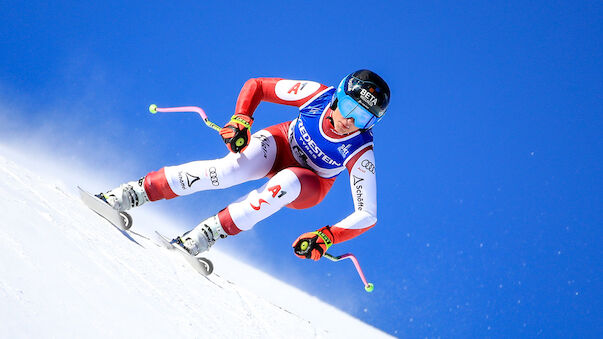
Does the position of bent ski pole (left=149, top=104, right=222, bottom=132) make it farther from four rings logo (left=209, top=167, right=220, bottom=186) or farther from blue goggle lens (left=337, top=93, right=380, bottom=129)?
blue goggle lens (left=337, top=93, right=380, bottom=129)

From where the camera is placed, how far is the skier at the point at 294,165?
3572mm

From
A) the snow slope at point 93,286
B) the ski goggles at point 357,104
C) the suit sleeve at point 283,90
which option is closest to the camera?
the snow slope at point 93,286

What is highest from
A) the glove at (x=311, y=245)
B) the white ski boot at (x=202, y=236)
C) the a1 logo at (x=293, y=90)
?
the a1 logo at (x=293, y=90)

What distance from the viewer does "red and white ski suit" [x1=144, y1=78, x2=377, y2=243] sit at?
3574 millimetres

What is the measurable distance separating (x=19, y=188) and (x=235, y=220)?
1143 mm

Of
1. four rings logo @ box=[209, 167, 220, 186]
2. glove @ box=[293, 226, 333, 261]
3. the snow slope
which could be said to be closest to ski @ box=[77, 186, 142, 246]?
the snow slope

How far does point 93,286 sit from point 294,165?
1.95 meters

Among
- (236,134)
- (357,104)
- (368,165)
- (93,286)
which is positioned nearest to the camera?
(93,286)

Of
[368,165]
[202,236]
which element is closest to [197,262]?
[202,236]

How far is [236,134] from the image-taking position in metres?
3.60

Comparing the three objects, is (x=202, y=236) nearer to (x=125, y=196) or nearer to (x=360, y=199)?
(x=125, y=196)

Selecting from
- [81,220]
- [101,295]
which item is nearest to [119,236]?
[81,220]

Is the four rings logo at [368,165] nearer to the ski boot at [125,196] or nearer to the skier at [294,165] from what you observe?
the skier at [294,165]

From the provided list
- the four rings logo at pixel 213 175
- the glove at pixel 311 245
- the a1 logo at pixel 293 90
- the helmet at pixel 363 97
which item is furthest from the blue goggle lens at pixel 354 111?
the four rings logo at pixel 213 175
